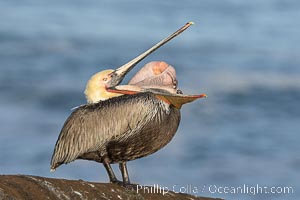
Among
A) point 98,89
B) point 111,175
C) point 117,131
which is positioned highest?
point 98,89

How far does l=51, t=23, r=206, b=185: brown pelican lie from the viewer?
23.1 feet

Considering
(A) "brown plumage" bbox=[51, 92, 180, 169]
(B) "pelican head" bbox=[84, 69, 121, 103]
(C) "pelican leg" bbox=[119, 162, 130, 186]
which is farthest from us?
(B) "pelican head" bbox=[84, 69, 121, 103]

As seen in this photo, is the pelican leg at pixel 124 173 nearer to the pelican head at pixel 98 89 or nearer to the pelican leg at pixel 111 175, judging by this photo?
the pelican leg at pixel 111 175

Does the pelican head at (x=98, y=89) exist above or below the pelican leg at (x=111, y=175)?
above

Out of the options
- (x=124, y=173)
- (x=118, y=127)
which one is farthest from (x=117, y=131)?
(x=124, y=173)

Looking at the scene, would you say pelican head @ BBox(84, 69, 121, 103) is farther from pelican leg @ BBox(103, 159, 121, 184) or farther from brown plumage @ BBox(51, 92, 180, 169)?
pelican leg @ BBox(103, 159, 121, 184)

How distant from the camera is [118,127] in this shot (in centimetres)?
711

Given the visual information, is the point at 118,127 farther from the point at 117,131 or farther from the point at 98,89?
the point at 98,89

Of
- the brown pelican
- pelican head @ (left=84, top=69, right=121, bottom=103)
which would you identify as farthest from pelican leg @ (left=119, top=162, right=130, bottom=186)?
pelican head @ (left=84, top=69, right=121, bottom=103)

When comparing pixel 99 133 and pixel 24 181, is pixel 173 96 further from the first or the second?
pixel 24 181

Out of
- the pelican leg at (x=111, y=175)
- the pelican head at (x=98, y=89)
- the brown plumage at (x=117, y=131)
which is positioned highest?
the pelican head at (x=98, y=89)

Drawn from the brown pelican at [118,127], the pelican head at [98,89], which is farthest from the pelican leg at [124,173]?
the pelican head at [98,89]

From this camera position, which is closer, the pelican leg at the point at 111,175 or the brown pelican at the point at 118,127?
the pelican leg at the point at 111,175

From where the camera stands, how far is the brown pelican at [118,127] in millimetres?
7043
